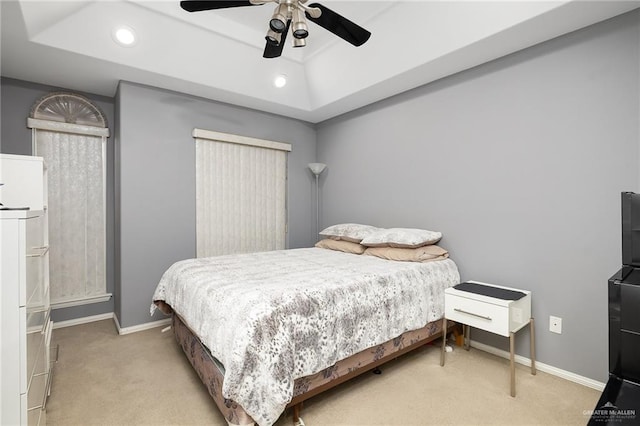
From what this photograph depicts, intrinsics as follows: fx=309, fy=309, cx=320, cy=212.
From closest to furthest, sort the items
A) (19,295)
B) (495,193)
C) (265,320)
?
(19,295), (265,320), (495,193)

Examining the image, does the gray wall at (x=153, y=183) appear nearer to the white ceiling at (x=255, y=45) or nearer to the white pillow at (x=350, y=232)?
the white ceiling at (x=255, y=45)

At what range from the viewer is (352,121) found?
13.3ft

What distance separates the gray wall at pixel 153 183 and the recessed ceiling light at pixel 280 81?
626 millimetres

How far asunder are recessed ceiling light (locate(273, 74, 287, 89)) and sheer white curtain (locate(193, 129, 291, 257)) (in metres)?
0.71

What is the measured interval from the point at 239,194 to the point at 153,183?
0.97 m

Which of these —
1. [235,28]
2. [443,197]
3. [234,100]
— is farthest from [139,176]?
[443,197]

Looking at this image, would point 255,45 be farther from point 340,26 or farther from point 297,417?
point 297,417

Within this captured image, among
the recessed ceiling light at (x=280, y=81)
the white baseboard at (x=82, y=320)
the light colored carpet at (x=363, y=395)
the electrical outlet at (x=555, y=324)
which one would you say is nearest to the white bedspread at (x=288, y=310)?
the light colored carpet at (x=363, y=395)

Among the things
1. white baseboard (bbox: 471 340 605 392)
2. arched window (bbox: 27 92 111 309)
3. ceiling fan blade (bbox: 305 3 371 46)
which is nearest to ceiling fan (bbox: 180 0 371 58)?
ceiling fan blade (bbox: 305 3 371 46)

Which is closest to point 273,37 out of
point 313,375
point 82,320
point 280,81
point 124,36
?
point 124,36

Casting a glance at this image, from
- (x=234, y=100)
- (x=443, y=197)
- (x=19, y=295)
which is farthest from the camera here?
(x=234, y=100)

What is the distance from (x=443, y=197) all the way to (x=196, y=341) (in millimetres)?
2503

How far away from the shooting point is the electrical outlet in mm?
2312

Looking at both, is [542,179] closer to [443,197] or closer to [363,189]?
[443,197]
